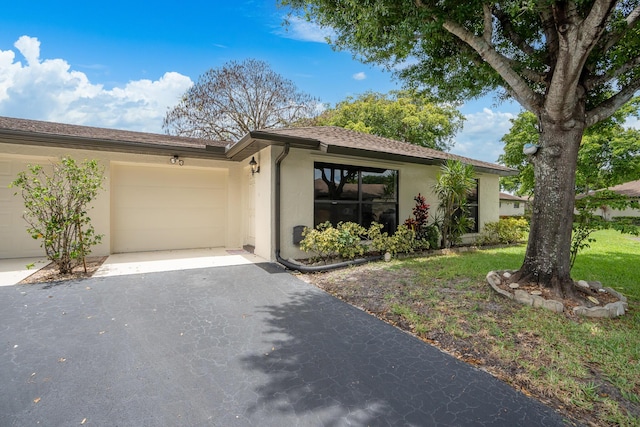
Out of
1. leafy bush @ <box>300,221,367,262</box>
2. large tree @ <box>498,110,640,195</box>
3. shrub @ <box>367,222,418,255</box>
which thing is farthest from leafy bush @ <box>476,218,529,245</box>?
large tree @ <box>498,110,640,195</box>

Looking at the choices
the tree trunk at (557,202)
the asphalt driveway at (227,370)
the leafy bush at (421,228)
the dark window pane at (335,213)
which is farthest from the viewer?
the leafy bush at (421,228)

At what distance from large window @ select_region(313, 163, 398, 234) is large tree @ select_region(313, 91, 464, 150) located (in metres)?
11.9

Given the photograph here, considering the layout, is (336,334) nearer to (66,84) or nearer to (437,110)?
(66,84)

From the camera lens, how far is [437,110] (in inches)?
798

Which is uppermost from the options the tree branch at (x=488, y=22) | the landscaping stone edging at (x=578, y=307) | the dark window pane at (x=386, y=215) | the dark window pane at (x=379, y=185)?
the tree branch at (x=488, y=22)

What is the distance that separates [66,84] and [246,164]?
964cm

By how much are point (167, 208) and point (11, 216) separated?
323 cm

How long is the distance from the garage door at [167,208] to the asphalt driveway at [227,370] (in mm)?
3939

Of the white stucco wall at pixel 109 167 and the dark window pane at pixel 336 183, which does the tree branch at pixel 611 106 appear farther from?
the white stucco wall at pixel 109 167

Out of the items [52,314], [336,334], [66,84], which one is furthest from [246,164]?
[66,84]

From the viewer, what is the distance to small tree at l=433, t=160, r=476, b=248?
8055mm

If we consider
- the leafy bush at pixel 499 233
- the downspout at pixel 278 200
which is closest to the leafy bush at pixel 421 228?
the leafy bush at pixel 499 233

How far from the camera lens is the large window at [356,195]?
7.25 m

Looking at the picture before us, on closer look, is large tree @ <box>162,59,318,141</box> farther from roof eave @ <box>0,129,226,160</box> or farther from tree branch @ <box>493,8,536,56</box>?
tree branch @ <box>493,8,536,56</box>
